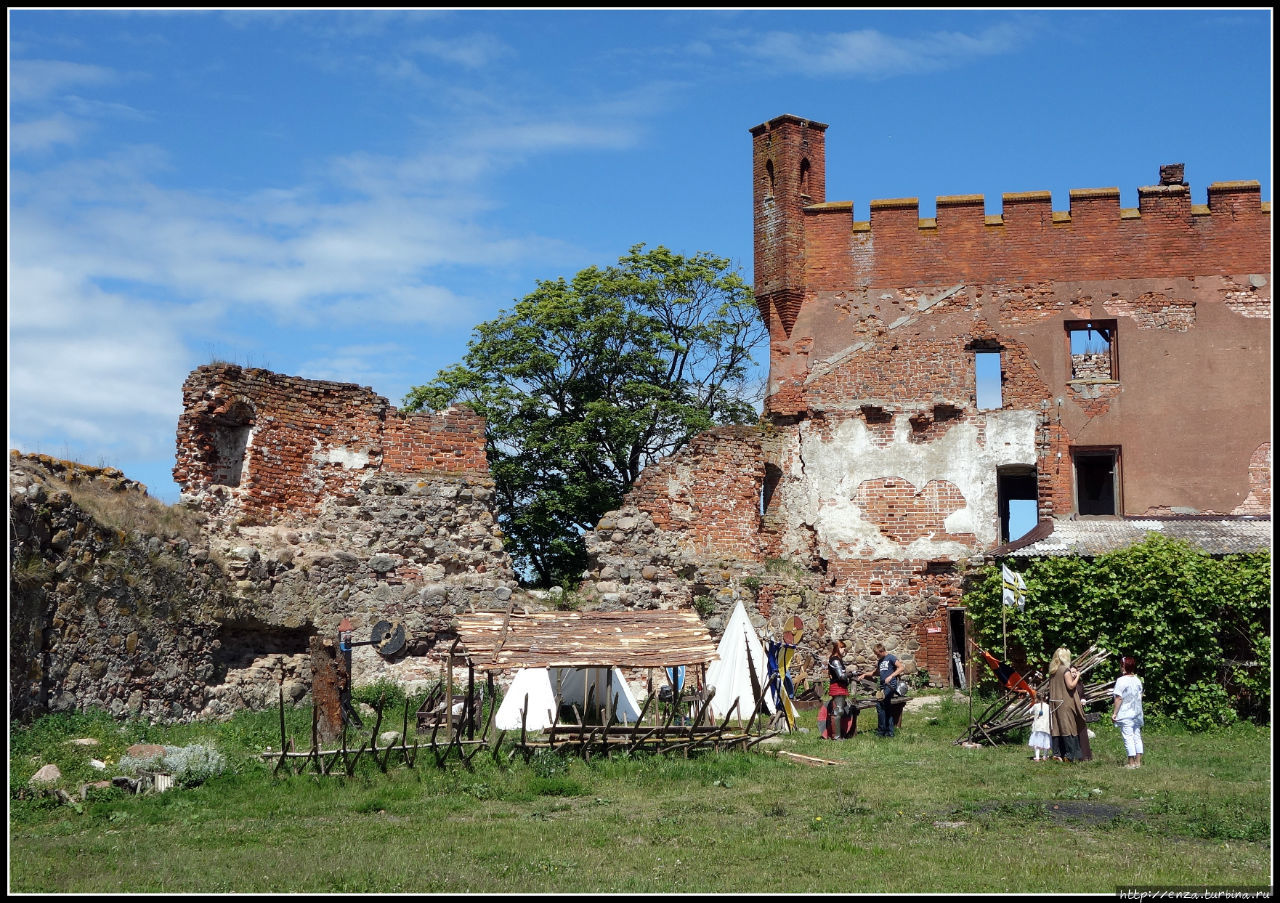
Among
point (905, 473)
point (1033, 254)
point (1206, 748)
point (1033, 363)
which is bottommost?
point (1206, 748)

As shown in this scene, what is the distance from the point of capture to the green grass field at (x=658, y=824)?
30.6ft

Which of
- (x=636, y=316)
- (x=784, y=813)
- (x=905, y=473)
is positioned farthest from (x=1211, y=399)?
(x=784, y=813)

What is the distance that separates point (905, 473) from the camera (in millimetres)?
24156

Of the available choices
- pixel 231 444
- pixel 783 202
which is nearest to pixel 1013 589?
pixel 783 202

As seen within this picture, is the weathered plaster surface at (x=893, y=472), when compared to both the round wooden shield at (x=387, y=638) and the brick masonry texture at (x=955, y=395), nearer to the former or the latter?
the brick masonry texture at (x=955, y=395)

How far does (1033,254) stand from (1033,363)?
2082 mm

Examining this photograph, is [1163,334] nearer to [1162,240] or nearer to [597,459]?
[1162,240]

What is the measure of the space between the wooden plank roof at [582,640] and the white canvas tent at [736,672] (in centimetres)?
220

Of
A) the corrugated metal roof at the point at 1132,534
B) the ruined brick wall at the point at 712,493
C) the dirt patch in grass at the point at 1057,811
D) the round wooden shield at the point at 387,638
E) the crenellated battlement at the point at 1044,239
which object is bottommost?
the dirt patch in grass at the point at 1057,811

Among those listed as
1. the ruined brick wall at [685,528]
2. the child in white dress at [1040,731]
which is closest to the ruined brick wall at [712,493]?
the ruined brick wall at [685,528]

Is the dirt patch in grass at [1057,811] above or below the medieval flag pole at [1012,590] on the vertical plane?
below

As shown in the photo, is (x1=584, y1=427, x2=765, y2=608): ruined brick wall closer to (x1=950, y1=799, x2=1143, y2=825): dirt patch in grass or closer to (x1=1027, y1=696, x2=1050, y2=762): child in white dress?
(x1=1027, y1=696, x2=1050, y2=762): child in white dress

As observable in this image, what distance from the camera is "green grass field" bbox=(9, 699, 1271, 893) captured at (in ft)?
30.6

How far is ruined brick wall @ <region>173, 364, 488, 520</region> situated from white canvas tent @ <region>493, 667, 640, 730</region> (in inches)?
175
